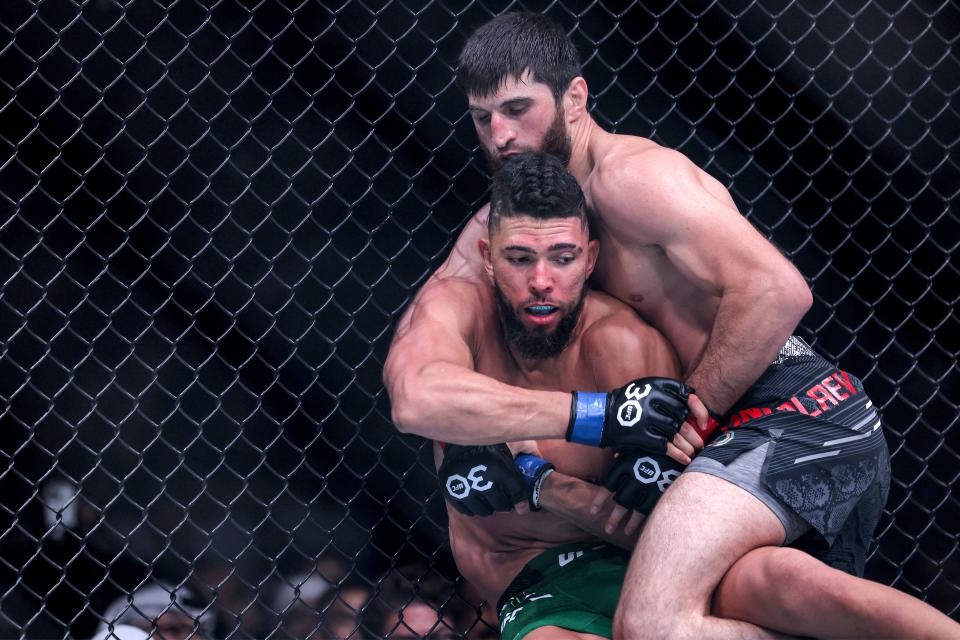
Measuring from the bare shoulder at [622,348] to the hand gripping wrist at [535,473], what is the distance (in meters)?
0.21

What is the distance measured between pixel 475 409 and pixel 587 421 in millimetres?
206

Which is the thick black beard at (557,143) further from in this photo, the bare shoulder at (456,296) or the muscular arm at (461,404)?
the muscular arm at (461,404)

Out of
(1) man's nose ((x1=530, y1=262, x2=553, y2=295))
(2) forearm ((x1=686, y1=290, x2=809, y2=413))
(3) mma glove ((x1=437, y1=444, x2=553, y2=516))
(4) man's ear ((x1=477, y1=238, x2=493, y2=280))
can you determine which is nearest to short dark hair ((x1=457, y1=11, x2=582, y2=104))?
(4) man's ear ((x1=477, y1=238, x2=493, y2=280))

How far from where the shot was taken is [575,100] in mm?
2227

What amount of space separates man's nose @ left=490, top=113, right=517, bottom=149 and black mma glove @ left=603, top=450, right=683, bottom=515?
28.4 inches

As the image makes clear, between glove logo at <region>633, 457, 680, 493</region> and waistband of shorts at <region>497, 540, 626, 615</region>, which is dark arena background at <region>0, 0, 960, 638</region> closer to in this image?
waistband of shorts at <region>497, 540, 626, 615</region>

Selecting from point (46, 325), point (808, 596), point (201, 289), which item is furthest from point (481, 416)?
point (46, 325)

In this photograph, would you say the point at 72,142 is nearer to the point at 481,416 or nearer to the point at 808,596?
the point at 481,416

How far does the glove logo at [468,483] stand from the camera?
1938mm

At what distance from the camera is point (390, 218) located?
3021 millimetres

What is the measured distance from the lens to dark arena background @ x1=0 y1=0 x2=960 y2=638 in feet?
9.34

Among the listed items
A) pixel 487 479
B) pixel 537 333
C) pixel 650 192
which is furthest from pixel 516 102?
pixel 487 479

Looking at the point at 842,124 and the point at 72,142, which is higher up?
the point at 842,124

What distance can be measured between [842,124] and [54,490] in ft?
8.66
